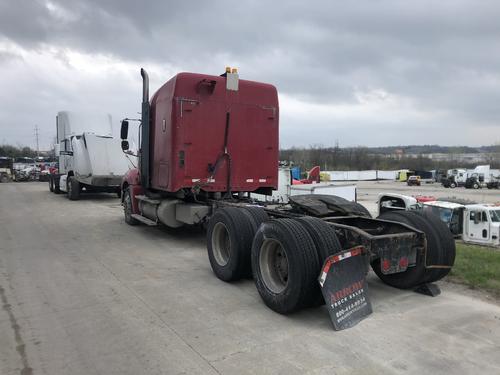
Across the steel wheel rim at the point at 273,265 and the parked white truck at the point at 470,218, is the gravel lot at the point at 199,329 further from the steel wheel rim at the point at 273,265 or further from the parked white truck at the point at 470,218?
the parked white truck at the point at 470,218

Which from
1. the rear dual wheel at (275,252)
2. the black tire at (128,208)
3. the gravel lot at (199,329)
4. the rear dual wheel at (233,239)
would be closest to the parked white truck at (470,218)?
the rear dual wheel at (233,239)

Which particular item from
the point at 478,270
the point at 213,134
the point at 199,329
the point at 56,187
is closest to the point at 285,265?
the point at 199,329

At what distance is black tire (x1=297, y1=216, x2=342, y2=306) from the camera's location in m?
4.56

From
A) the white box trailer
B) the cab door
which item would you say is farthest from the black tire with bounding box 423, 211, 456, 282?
the white box trailer

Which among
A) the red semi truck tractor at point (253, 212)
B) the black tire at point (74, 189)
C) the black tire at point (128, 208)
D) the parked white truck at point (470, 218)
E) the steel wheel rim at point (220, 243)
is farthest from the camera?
the black tire at point (74, 189)

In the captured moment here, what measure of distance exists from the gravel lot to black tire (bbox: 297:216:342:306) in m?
0.31

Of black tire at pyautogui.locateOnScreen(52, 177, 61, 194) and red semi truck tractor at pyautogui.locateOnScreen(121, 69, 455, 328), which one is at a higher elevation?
red semi truck tractor at pyautogui.locateOnScreen(121, 69, 455, 328)

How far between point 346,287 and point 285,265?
821mm

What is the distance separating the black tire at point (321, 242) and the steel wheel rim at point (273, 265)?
1.54ft

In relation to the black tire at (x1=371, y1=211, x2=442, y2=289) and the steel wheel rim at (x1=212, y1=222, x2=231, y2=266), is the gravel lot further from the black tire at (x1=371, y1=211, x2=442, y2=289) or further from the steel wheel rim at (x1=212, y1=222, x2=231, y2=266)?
the steel wheel rim at (x1=212, y1=222, x2=231, y2=266)

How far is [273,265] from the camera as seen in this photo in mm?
5246

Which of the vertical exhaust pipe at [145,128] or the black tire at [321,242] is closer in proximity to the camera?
the black tire at [321,242]

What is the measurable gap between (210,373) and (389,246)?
2.53 meters

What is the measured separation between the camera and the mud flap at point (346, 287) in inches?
172
